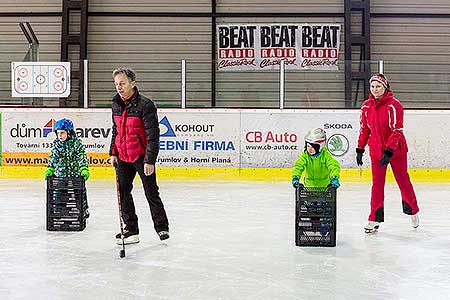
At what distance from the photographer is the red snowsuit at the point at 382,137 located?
5785 mm

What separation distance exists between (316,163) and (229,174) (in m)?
6.29

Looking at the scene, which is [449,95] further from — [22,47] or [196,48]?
[22,47]

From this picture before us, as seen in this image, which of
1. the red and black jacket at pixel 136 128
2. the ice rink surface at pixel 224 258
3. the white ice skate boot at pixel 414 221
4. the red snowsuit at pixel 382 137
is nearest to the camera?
the ice rink surface at pixel 224 258

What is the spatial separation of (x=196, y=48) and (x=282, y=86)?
5020 millimetres

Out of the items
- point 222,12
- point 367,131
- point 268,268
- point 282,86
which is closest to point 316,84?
point 282,86

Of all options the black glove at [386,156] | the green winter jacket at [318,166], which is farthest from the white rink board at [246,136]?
the green winter jacket at [318,166]

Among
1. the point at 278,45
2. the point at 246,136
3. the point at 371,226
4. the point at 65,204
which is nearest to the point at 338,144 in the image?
the point at 246,136

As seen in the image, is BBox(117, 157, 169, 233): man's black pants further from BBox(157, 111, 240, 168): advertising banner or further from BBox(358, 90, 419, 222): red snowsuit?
BBox(157, 111, 240, 168): advertising banner

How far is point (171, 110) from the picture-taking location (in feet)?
39.2

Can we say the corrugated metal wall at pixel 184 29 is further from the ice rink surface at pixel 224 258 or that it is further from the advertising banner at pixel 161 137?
the ice rink surface at pixel 224 258

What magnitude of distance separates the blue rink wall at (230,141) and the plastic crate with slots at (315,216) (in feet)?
20.3

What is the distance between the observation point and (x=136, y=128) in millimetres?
5086

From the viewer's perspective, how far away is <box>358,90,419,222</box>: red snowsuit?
5.79m

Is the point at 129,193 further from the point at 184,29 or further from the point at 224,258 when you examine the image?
the point at 184,29
